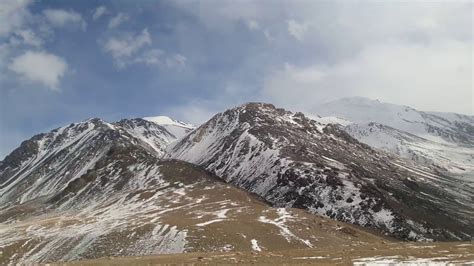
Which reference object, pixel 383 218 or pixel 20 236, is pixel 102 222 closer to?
pixel 20 236

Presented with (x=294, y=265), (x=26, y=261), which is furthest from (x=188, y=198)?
(x=294, y=265)

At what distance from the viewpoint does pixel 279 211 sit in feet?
482

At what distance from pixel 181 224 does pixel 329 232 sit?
38.7 metres

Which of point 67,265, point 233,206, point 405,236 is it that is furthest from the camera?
point 405,236

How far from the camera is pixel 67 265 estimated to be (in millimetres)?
53031

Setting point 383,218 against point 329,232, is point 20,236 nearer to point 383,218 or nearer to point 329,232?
point 329,232

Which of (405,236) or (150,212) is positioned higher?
(150,212)

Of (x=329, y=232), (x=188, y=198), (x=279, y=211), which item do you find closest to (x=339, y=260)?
(x=329, y=232)

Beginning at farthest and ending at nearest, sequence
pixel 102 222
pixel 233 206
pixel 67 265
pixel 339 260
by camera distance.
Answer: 1. pixel 233 206
2. pixel 102 222
3. pixel 67 265
4. pixel 339 260

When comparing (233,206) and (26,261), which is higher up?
(233,206)

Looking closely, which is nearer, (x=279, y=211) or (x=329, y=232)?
(x=329, y=232)

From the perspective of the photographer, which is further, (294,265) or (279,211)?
(279,211)

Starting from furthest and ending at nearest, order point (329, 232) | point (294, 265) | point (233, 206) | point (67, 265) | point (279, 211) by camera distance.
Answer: point (233, 206), point (279, 211), point (329, 232), point (67, 265), point (294, 265)

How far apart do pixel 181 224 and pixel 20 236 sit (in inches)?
2397
